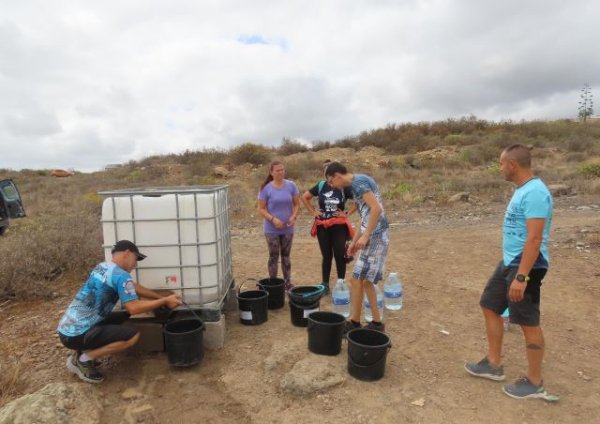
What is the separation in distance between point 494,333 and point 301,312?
5.52ft

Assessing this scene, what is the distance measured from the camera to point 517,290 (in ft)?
9.30

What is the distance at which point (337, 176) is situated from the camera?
3.81 metres

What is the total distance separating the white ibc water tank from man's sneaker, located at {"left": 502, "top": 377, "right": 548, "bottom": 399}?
2.30 m

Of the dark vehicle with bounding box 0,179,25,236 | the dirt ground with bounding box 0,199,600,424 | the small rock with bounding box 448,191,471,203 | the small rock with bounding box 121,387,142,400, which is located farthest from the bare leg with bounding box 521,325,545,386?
the small rock with bounding box 448,191,471,203

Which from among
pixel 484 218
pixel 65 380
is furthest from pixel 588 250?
pixel 65 380

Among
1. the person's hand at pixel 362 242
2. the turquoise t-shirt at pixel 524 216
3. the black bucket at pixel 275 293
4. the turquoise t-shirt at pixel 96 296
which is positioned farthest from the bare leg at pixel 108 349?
the turquoise t-shirt at pixel 524 216

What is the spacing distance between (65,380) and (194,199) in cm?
165

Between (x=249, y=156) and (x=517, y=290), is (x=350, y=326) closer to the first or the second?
(x=517, y=290)

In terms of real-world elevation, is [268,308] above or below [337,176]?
below

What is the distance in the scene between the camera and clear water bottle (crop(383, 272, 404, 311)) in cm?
471

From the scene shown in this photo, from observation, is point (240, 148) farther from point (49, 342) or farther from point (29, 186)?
point (49, 342)

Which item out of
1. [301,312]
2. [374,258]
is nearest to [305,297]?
[301,312]

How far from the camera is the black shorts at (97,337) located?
10.8 feet

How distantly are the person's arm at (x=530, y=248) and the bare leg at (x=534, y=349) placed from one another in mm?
326
